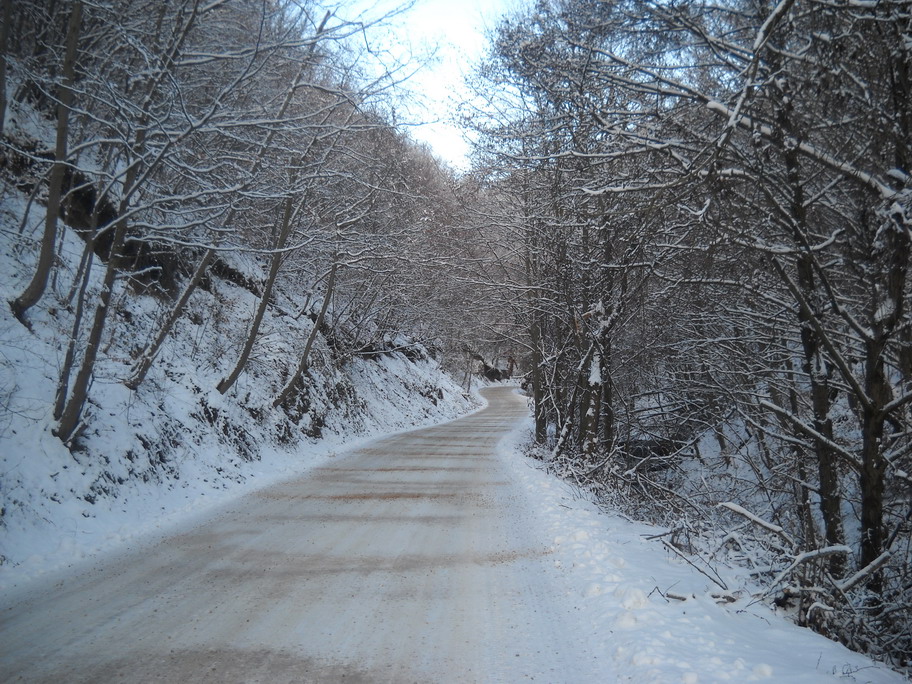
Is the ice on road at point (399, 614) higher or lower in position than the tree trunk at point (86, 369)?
lower

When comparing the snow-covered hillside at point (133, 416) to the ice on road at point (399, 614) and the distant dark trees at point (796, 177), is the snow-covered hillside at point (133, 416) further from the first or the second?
the distant dark trees at point (796, 177)

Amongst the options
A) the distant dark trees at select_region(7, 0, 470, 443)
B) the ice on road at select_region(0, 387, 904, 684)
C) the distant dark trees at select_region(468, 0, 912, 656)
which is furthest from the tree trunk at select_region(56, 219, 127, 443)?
the distant dark trees at select_region(468, 0, 912, 656)

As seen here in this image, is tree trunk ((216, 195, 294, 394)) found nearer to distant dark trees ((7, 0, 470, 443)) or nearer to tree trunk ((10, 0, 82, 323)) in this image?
distant dark trees ((7, 0, 470, 443))

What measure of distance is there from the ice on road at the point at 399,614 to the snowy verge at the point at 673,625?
2 cm

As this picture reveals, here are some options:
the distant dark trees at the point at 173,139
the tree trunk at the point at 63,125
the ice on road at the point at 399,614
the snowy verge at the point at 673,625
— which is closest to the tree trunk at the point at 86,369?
the distant dark trees at the point at 173,139

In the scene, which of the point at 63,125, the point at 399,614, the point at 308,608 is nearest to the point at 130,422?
the point at 63,125

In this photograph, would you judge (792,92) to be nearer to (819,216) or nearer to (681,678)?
(819,216)

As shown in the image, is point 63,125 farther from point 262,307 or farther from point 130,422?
point 262,307

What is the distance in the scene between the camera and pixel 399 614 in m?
4.81

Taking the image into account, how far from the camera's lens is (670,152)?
17.7 feet

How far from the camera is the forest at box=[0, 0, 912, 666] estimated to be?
489cm

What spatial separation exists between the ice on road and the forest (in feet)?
3.12

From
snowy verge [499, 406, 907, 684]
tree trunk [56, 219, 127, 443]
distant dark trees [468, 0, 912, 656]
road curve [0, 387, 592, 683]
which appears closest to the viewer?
snowy verge [499, 406, 907, 684]

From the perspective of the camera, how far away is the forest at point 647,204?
4.89m
